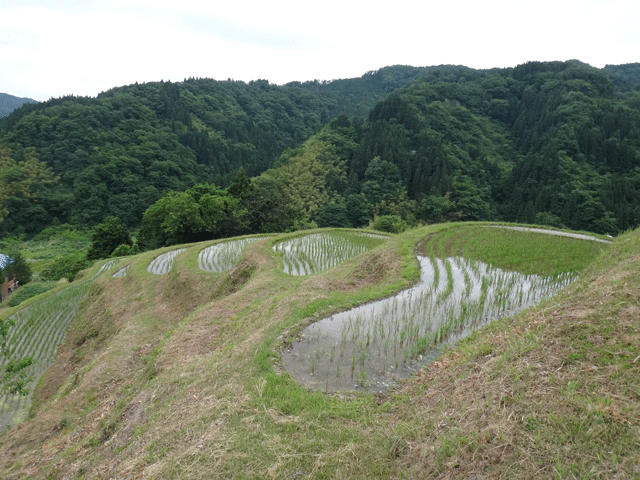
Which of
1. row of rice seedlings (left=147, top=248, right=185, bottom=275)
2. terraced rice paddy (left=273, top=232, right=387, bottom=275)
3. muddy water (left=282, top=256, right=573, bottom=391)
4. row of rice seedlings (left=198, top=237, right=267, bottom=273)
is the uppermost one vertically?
muddy water (left=282, top=256, right=573, bottom=391)

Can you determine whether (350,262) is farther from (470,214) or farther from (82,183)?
(82,183)

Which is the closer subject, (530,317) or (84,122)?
(530,317)

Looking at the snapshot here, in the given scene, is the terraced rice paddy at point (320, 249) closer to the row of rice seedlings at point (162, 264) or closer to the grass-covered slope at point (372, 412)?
the row of rice seedlings at point (162, 264)

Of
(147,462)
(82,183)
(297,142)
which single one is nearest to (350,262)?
(147,462)

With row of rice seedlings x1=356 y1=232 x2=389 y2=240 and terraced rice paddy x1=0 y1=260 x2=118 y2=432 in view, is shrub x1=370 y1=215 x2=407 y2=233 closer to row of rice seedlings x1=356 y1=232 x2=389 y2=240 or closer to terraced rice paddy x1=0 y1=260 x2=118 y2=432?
row of rice seedlings x1=356 y1=232 x2=389 y2=240

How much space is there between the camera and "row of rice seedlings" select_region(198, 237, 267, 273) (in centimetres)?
1745

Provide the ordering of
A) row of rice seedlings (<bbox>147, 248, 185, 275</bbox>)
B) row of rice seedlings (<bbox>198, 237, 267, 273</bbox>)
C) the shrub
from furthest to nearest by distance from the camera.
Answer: the shrub, row of rice seedlings (<bbox>147, 248, 185, 275</bbox>), row of rice seedlings (<bbox>198, 237, 267, 273</bbox>)

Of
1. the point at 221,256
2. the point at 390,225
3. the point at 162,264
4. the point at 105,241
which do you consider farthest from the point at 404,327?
the point at 105,241

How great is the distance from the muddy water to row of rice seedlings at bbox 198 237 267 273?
10.1 m

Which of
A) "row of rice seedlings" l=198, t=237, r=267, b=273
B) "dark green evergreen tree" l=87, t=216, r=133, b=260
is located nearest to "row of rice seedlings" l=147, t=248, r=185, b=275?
"row of rice seedlings" l=198, t=237, r=267, b=273

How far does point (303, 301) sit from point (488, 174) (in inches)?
2455

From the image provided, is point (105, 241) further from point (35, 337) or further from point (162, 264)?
point (35, 337)

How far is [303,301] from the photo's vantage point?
9.02 metres

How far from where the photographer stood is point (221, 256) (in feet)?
63.9
